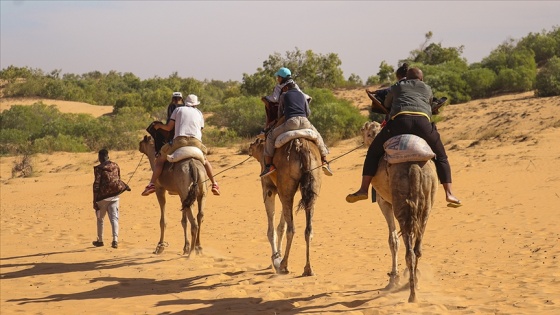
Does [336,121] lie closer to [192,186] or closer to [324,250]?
[324,250]

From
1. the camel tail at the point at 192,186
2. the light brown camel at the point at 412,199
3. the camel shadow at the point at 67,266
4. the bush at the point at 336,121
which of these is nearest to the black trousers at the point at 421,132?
the light brown camel at the point at 412,199

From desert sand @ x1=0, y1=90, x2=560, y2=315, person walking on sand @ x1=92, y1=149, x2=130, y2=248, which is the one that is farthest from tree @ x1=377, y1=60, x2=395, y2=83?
person walking on sand @ x1=92, y1=149, x2=130, y2=248

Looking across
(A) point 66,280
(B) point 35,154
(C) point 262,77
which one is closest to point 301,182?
(A) point 66,280

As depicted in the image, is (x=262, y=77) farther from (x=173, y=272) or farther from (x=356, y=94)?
(x=173, y=272)

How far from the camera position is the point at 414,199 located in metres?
9.12

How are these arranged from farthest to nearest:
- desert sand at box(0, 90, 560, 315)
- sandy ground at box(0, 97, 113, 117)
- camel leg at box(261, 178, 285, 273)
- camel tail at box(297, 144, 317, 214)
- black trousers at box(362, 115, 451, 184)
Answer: sandy ground at box(0, 97, 113, 117) → camel leg at box(261, 178, 285, 273) → camel tail at box(297, 144, 317, 214) → desert sand at box(0, 90, 560, 315) → black trousers at box(362, 115, 451, 184)

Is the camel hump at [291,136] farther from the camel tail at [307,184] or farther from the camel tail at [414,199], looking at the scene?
the camel tail at [414,199]

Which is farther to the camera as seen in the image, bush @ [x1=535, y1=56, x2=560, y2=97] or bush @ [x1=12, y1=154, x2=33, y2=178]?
bush @ [x1=12, y1=154, x2=33, y2=178]

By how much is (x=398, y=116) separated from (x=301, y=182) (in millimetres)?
2175

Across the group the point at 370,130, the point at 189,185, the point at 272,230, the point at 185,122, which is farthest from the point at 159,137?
the point at 370,130

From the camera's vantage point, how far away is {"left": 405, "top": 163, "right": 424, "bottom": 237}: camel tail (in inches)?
358

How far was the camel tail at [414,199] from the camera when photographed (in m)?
9.10

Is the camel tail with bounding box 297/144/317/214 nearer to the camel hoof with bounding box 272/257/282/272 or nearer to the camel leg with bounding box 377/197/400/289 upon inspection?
the camel leg with bounding box 377/197/400/289

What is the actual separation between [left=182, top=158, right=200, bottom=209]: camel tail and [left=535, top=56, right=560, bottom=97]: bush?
2085cm
